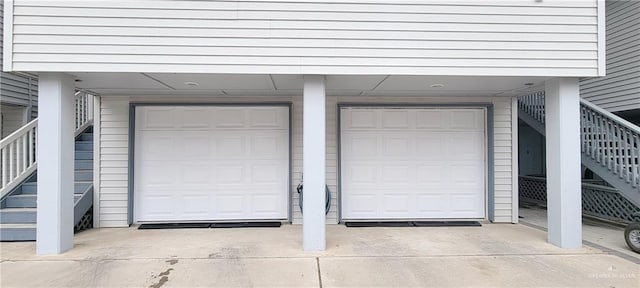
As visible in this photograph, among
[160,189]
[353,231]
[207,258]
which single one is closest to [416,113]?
[353,231]

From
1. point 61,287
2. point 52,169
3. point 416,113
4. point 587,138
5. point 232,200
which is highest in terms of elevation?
point 416,113

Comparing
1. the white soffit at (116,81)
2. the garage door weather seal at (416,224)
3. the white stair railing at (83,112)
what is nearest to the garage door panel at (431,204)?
the garage door weather seal at (416,224)

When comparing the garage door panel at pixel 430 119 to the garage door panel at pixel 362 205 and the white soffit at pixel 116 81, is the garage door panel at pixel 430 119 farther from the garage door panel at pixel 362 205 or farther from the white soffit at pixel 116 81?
the white soffit at pixel 116 81

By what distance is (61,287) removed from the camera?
3264 millimetres

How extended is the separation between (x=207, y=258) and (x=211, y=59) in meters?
2.34

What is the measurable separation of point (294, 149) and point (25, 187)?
A: 14.0 feet

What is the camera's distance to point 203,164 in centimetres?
582

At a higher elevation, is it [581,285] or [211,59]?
[211,59]

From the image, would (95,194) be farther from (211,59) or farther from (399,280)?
(399,280)

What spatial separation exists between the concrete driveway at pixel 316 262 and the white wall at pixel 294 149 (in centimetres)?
84

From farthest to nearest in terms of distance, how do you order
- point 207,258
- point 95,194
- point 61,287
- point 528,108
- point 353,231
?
point 528,108 → point 95,194 → point 353,231 → point 207,258 → point 61,287

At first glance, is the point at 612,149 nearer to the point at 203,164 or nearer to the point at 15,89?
the point at 203,164

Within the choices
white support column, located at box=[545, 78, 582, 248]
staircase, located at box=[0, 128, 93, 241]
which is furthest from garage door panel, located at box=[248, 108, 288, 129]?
white support column, located at box=[545, 78, 582, 248]

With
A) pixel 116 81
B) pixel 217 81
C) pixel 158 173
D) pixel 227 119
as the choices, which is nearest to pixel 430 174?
pixel 227 119
